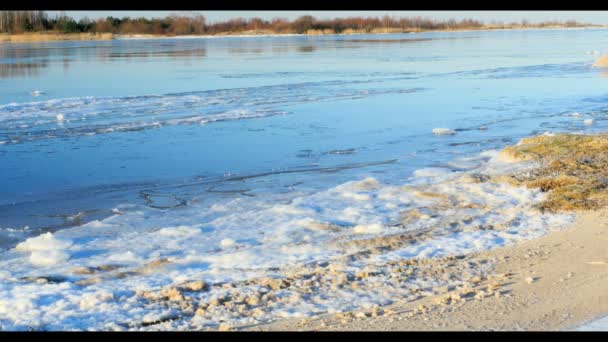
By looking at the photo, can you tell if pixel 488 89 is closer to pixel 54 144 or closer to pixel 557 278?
pixel 54 144

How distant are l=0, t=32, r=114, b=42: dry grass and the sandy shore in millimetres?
71684

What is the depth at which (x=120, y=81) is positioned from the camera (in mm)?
22609

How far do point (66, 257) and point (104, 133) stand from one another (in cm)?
718

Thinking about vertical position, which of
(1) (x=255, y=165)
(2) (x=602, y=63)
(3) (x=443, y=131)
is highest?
(2) (x=602, y=63)

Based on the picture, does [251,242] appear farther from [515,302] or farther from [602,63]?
[602,63]

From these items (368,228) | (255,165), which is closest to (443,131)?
(255,165)

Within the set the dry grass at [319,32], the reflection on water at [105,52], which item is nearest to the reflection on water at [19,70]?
the reflection on water at [105,52]

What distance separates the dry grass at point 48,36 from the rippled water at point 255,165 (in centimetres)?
5494

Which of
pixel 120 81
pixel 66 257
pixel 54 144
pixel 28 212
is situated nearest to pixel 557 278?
pixel 66 257

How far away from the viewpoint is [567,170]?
826 centimetres

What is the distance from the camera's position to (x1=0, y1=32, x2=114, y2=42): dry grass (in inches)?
2822

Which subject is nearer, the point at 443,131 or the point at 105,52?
the point at 443,131

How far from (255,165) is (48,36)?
7359cm

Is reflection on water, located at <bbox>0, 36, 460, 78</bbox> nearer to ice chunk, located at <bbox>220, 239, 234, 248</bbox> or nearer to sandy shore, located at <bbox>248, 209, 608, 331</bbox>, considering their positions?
ice chunk, located at <bbox>220, 239, 234, 248</bbox>
